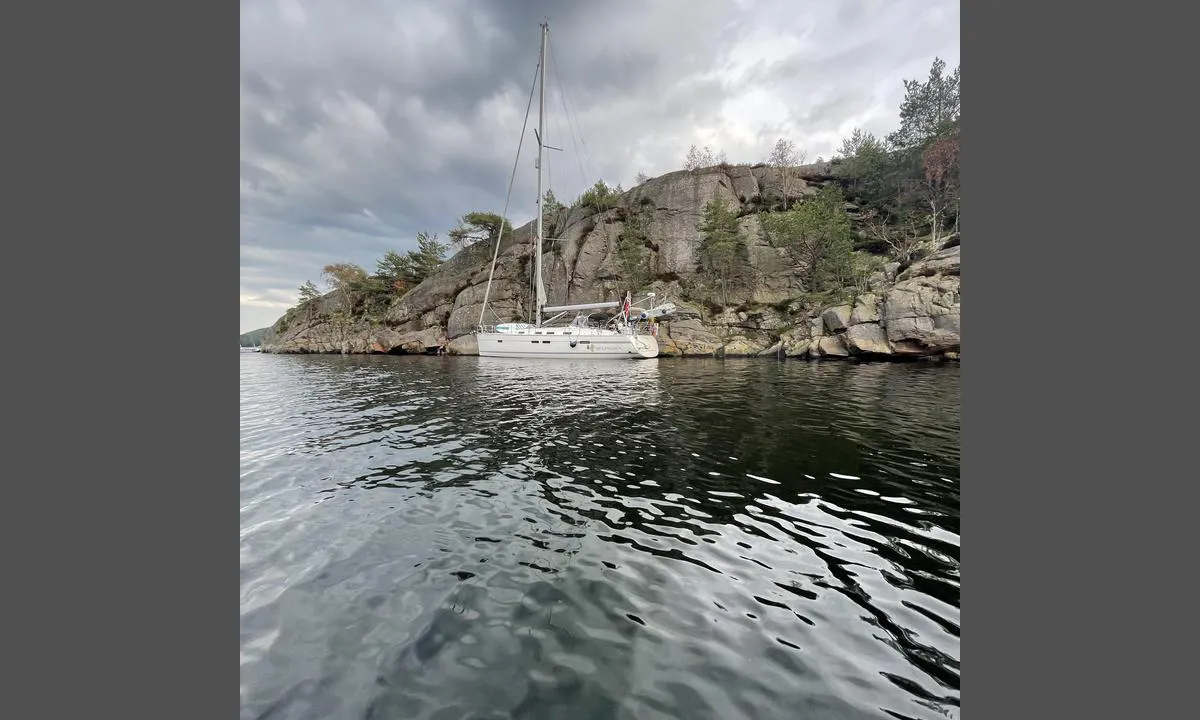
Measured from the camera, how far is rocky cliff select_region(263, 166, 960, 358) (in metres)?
40.0

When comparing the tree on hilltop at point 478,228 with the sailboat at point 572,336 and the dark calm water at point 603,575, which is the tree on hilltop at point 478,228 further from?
the dark calm water at point 603,575

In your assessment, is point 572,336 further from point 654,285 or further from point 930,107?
point 930,107

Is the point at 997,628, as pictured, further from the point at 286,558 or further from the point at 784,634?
the point at 286,558

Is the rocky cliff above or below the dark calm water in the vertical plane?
above

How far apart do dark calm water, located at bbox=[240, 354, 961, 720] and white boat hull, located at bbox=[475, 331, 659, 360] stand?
2596cm

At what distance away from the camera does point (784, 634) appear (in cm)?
339

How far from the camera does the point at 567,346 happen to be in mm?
37469

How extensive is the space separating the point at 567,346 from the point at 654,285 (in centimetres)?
1861

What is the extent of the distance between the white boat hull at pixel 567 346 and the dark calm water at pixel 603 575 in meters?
26.0

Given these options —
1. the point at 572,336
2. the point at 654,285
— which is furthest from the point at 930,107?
the point at 572,336

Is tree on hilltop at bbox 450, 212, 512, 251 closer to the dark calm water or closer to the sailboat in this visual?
the sailboat

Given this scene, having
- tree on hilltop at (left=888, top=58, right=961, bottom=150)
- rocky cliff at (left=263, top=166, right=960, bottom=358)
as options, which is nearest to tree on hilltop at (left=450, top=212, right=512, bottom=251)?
rocky cliff at (left=263, top=166, right=960, bottom=358)

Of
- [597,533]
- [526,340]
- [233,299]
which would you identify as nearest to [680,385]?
[597,533]

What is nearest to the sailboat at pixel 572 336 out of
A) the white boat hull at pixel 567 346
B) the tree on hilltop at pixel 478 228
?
the white boat hull at pixel 567 346
